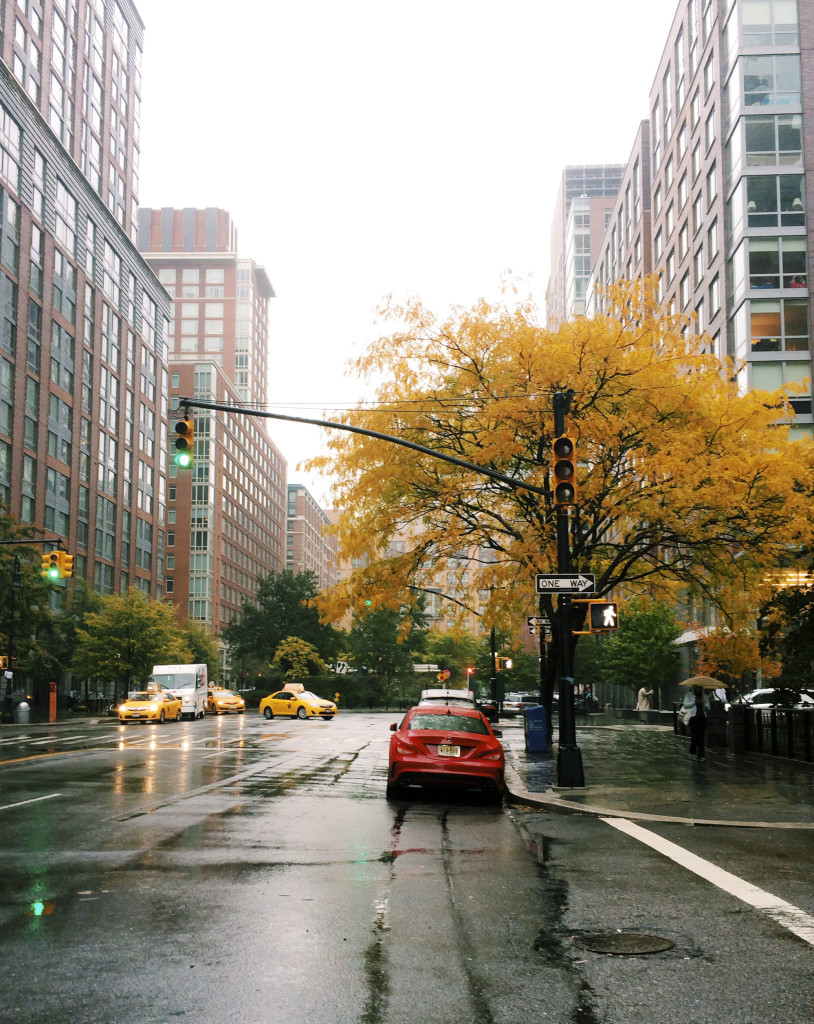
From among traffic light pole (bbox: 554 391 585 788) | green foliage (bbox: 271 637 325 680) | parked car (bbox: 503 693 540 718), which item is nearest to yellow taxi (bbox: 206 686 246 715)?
parked car (bbox: 503 693 540 718)

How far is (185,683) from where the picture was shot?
172 feet

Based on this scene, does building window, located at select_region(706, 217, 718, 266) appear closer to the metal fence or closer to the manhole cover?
the metal fence

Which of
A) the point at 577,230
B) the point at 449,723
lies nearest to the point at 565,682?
the point at 449,723

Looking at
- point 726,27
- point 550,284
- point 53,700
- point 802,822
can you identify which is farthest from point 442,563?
point 550,284

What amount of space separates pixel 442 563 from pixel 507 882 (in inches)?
636

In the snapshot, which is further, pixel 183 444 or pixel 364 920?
pixel 183 444

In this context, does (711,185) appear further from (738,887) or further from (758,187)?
(738,887)

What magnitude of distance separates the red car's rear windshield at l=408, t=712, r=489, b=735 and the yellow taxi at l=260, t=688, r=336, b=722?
40769 millimetres

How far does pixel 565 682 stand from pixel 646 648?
36.2 m

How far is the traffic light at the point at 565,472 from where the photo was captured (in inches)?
634

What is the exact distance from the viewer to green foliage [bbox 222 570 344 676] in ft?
307

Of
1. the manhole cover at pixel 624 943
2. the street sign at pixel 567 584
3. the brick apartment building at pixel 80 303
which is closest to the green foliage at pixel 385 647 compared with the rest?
the brick apartment building at pixel 80 303

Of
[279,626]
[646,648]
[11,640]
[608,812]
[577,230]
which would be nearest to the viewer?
[608,812]

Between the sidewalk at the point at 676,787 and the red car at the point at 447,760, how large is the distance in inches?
35.9
